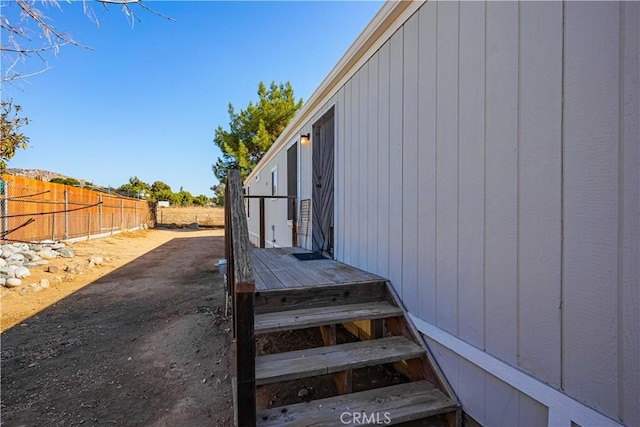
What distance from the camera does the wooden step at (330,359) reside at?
1688mm

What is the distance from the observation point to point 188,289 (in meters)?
5.49

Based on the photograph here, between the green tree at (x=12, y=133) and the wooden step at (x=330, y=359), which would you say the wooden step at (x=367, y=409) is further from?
the green tree at (x=12, y=133)

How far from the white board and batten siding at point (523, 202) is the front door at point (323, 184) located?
5.54 ft

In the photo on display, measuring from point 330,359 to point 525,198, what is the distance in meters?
1.42

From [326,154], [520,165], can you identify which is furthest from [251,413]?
[326,154]

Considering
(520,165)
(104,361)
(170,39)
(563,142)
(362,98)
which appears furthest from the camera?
(170,39)

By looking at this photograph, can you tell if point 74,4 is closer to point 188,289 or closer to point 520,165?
point 520,165

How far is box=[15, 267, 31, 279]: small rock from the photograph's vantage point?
534cm

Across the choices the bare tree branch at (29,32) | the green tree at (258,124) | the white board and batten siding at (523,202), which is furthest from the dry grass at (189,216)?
the white board and batten siding at (523,202)

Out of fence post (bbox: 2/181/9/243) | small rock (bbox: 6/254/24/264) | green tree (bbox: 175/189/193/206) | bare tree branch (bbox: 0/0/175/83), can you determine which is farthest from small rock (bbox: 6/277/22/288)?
green tree (bbox: 175/189/193/206)

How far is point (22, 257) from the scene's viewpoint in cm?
618

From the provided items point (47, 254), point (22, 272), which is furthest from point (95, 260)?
point (22, 272)

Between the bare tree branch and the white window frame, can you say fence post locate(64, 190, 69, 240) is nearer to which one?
the white window frame

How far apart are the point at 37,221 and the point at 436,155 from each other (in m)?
11.0
